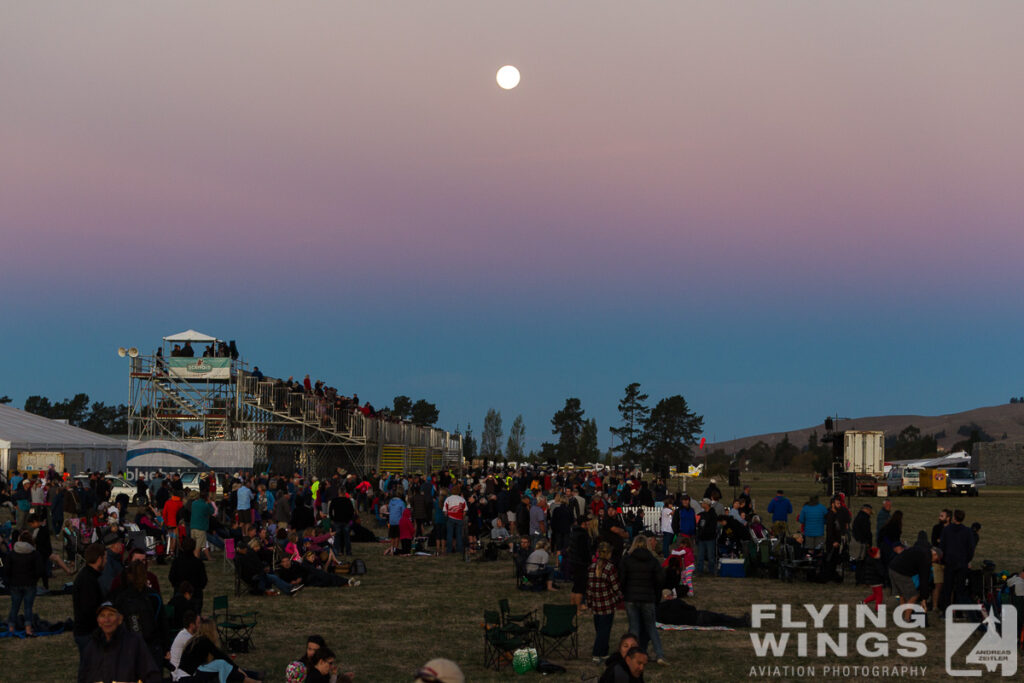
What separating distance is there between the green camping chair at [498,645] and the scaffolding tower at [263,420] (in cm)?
3592

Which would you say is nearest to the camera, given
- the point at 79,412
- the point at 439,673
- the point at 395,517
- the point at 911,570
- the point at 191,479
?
the point at 439,673

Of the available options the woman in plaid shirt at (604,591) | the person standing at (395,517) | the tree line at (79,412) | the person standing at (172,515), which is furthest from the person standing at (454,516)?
the tree line at (79,412)

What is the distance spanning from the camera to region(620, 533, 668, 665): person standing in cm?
1213

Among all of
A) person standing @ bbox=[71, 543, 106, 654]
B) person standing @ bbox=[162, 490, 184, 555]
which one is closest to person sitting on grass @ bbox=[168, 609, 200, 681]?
person standing @ bbox=[71, 543, 106, 654]

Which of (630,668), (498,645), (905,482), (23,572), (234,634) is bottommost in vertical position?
(234,634)

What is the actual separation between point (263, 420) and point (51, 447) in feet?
31.9

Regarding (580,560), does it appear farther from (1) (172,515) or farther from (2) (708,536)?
(1) (172,515)

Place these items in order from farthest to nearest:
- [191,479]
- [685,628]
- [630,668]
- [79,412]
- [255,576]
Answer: [79,412], [191,479], [255,576], [685,628], [630,668]

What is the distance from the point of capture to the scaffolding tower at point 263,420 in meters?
49.8

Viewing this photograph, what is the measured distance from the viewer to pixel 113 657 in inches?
291

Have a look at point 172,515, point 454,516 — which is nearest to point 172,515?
point 172,515

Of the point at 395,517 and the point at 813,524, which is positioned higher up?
the point at 813,524

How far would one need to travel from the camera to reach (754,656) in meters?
13.4

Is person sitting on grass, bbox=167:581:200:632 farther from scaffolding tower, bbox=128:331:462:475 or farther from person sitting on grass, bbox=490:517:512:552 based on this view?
scaffolding tower, bbox=128:331:462:475
